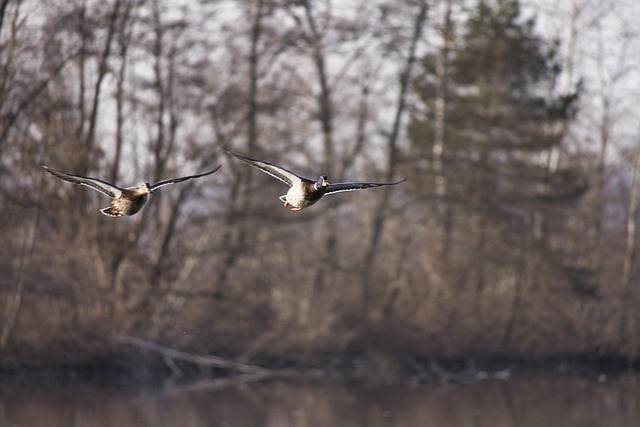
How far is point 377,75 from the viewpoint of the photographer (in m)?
25.8

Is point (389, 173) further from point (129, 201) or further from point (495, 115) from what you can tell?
point (129, 201)

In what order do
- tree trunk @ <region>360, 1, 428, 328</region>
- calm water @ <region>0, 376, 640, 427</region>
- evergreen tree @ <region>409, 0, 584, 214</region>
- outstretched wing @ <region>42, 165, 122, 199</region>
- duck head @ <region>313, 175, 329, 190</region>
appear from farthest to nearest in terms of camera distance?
1. evergreen tree @ <region>409, 0, 584, 214</region>
2. tree trunk @ <region>360, 1, 428, 328</region>
3. calm water @ <region>0, 376, 640, 427</region>
4. duck head @ <region>313, 175, 329, 190</region>
5. outstretched wing @ <region>42, 165, 122, 199</region>

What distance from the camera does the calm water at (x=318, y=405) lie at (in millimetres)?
17922

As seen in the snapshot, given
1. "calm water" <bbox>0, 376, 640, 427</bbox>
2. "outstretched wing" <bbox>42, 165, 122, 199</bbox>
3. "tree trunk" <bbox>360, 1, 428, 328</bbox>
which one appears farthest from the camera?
"tree trunk" <bbox>360, 1, 428, 328</bbox>

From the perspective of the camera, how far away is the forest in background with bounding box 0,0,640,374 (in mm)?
21047

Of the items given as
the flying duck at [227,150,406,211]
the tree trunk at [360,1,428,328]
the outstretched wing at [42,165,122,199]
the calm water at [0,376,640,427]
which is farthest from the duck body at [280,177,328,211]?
the tree trunk at [360,1,428,328]

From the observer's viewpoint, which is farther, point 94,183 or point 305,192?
point 305,192

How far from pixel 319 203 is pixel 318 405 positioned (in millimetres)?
6967

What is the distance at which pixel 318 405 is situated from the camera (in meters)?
19.7

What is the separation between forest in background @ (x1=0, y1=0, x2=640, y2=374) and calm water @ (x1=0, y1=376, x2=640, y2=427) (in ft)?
5.06

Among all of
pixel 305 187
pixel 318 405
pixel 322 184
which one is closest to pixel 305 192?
pixel 305 187

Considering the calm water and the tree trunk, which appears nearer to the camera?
the calm water

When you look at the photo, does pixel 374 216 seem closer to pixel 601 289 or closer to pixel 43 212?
pixel 601 289

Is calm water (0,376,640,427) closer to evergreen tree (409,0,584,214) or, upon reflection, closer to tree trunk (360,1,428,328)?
tree trunk (360,1,428,328)
